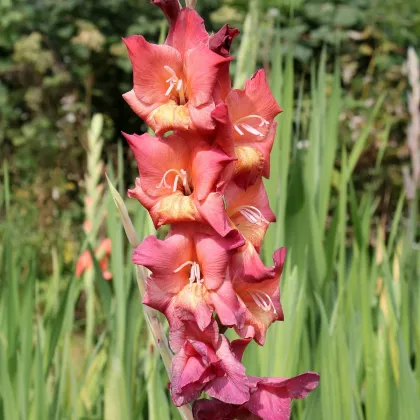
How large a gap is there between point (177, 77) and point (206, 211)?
13 cm

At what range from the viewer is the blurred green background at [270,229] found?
100 centimetres

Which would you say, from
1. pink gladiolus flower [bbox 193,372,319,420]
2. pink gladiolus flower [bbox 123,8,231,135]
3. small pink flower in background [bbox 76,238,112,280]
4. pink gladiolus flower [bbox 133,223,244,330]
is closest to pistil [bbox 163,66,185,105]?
pink gladiolus flower [bbox 123,8,231,135]

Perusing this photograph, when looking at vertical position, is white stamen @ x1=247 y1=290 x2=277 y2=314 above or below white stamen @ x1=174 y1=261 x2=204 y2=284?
below

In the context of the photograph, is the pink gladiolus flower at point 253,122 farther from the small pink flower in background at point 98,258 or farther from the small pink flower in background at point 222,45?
the small pink flower in background at point 98,258

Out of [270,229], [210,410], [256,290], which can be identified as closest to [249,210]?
[256,290]

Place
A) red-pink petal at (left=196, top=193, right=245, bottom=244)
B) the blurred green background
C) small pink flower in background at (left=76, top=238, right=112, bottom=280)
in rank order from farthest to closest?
1. small pink flower in background at (left=76, top=238, right=112, bottom=280)
2. the blurred green background
3. red-pink petal at (left=196, top=193, right=245, bottom=244)

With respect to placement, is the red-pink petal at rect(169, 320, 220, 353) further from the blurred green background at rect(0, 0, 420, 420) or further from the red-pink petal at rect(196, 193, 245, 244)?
the blurred green background at rect(0, 0, 420, 420)

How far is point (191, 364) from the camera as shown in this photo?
0.59 meters

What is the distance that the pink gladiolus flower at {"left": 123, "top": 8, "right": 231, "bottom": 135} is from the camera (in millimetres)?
596

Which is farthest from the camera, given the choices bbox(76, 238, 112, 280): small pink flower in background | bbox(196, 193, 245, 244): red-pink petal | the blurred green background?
bbox(76, 238, 112, 280): small pink flower in background

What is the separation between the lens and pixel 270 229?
1123mm

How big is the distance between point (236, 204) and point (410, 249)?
881 millimetres

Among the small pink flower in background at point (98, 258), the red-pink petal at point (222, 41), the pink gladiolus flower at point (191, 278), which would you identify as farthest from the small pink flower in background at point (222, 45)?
the small pink flower in background at point (98, 258)

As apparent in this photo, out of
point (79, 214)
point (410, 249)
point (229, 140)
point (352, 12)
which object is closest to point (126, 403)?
point (229, 140)
